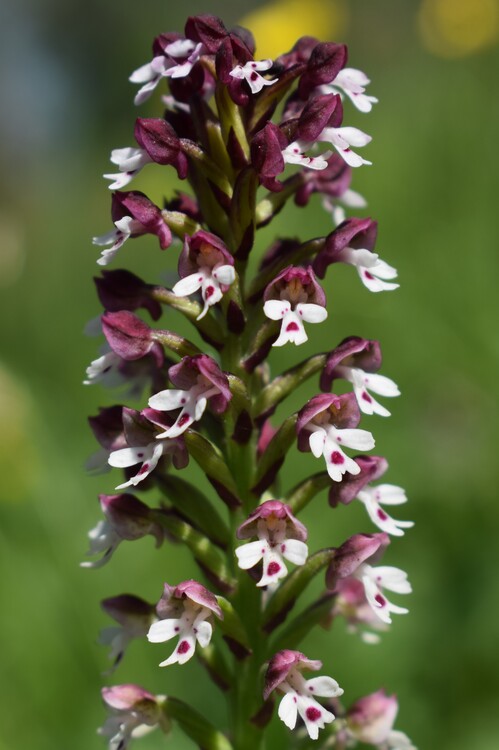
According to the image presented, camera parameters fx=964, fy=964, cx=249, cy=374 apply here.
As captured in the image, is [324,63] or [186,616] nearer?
[186,616]

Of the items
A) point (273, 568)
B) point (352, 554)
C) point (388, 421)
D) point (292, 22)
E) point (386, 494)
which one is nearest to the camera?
point (273, 568)

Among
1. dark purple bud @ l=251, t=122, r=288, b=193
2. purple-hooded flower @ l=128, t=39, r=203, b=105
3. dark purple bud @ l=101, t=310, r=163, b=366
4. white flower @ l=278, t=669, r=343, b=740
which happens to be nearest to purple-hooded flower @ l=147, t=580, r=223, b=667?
white flower @ l=278, t=669, r=343, b=740

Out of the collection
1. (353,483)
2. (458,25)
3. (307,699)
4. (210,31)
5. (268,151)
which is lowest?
(307,699)

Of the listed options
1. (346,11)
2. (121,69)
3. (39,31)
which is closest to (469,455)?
(346,11)

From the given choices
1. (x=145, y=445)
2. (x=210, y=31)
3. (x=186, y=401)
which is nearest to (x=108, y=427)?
(x=145, y=445)

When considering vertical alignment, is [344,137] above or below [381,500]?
above

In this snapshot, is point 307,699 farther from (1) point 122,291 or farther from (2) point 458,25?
(2) point 458,25

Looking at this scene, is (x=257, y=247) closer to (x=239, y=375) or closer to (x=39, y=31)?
(x=239, y=375)

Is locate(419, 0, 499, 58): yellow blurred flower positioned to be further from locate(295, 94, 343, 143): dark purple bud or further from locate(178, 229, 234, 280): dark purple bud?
locate(178, 229, 234, 280): dark purple bud
